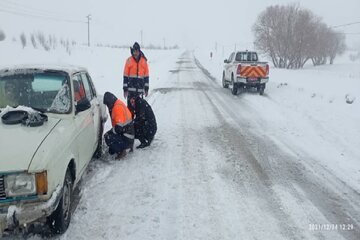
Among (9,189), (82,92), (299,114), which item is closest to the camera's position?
(9,189)

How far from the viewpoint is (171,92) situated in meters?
16.7

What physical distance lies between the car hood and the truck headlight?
88mm

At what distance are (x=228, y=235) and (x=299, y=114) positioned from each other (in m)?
8.15

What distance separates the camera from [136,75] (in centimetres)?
946

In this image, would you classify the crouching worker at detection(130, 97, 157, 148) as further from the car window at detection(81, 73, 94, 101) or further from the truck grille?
the truck grille

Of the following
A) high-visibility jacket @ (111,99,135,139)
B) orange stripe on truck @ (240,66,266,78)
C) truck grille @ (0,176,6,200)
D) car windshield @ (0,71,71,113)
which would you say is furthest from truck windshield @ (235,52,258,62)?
truck grille @ (0,176,6,200)

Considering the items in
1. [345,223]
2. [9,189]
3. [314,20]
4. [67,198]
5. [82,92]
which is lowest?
[345,223]

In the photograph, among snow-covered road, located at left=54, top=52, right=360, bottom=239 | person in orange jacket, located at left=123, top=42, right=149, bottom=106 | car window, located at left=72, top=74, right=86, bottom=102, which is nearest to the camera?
snow-covered road, located at left=54, top=52, right=360, bottom=239

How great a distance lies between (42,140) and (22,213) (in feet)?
2.62

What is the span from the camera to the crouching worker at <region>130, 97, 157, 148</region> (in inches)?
311

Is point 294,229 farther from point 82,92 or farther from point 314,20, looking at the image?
point 314,20

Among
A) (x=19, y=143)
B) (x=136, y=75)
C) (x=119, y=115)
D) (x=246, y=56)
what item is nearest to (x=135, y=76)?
(x=136, y=75)

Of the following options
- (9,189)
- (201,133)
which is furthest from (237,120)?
(9,189)

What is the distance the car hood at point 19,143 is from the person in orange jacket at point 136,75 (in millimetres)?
4940
